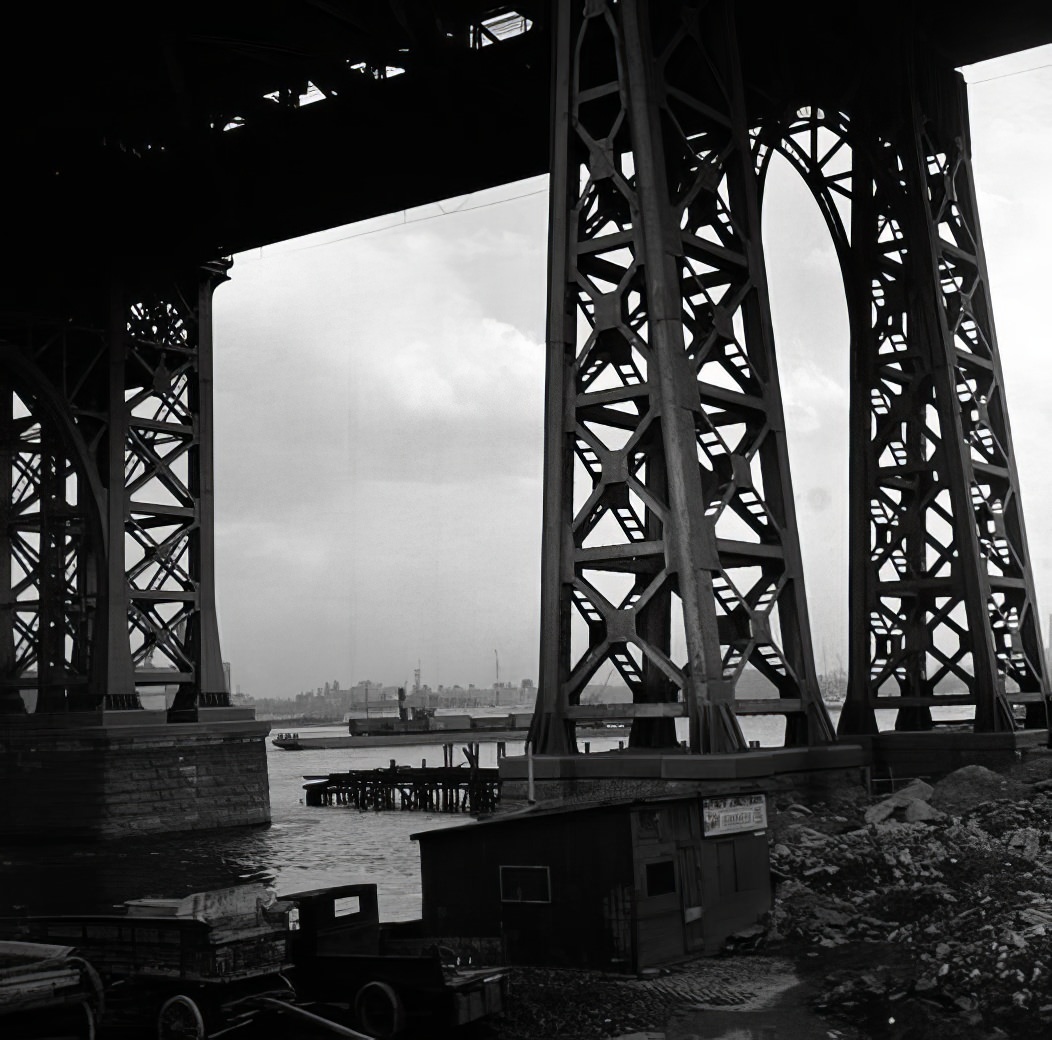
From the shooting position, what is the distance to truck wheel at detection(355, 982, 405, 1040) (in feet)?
49.8

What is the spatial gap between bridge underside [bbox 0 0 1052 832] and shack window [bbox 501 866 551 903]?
3.47 meters

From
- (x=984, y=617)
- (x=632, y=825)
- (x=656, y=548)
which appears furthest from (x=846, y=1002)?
(x=984, y=617)

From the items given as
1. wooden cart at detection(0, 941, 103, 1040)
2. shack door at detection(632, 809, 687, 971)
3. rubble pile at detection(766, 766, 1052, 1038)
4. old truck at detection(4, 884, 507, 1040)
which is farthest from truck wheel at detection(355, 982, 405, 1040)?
rubble pile at detection(766, 766, 1052, 1038)

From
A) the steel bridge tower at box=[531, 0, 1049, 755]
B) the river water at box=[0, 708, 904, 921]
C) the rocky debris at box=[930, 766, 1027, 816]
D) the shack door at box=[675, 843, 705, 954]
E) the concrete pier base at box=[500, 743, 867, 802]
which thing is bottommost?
the river water at box=[0, 708, 904, 921]

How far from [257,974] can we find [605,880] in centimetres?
412

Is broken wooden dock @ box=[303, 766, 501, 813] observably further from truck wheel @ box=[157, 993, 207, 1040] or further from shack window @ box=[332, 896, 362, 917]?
truck wheel @ box=[157, 993, 207, 1040]

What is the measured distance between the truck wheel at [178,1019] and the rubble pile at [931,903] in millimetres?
6731

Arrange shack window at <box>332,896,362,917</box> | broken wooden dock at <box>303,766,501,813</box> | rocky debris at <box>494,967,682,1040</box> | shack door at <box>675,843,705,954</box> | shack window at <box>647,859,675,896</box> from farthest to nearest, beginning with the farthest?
broken wooden dock at <box>303,766,501,813</box> < shack window at <box>332,896,362,917</box> < shack door at <box>675,843,705,954</box> < shack window at <box>647,859,675,896</box> < rocky debris at <box>494,967,682,1040</box>

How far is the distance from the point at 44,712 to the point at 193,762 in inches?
191

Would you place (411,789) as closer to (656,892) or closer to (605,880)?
(656,892)

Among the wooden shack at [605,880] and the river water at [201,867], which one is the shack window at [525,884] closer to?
the wooden shack at [605,880]

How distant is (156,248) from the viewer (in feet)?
144

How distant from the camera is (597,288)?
73.8 ft

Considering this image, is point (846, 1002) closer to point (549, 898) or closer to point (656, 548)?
point (549, 898)
